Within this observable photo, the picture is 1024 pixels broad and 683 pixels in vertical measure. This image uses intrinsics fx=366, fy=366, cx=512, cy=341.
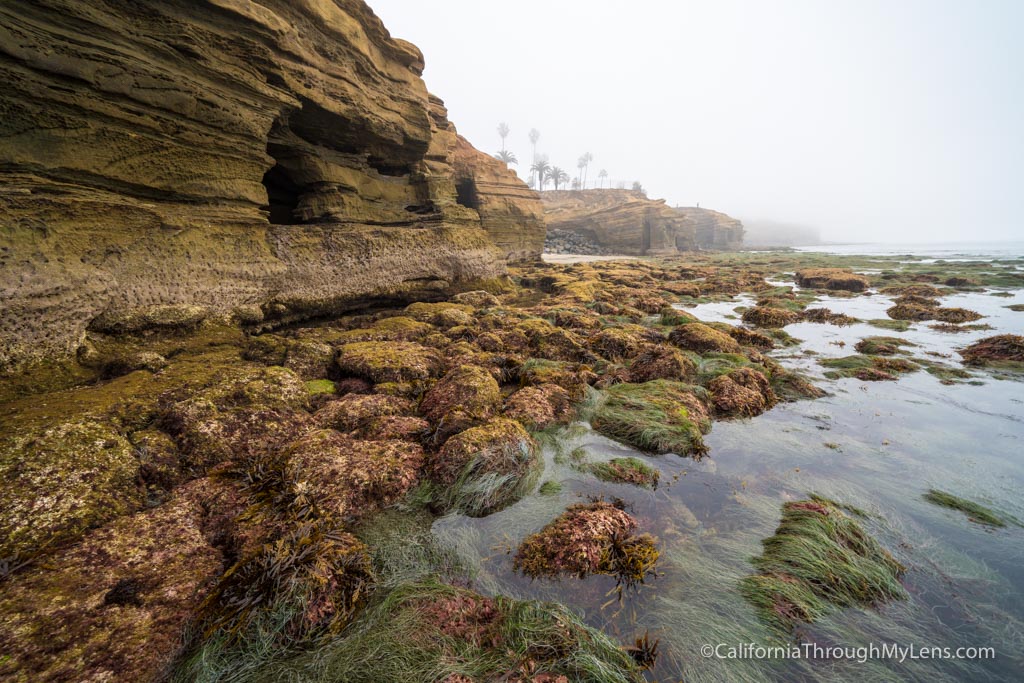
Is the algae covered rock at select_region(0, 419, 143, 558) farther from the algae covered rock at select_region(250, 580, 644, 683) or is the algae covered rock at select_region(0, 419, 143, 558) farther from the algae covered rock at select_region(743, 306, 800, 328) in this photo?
the algae covered rock at select_region(743, 306, 800, 328)

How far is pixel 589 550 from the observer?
314 centimetres

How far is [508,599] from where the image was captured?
9.26 feet

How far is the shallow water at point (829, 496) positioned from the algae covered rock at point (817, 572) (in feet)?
0.30

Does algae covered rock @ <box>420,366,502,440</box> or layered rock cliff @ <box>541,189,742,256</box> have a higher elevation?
layered rock cliff @ <box>541,189,742,256</box>

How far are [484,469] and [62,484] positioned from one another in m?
3.70

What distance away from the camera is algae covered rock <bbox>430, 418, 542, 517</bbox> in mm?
3904

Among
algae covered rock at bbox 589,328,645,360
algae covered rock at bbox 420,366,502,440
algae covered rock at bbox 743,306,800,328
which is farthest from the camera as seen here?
algae covered rock at bbox 743,306,800,328

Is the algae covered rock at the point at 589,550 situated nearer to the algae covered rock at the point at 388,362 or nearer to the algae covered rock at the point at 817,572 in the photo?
the algae covered rock at the point at 817,572

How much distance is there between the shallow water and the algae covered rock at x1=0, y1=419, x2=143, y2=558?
2.90 m

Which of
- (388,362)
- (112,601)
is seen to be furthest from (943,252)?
(112,601)

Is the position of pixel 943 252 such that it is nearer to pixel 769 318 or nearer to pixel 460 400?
pixel 769 318

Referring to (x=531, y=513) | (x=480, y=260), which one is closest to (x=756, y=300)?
(x=480, y=260)

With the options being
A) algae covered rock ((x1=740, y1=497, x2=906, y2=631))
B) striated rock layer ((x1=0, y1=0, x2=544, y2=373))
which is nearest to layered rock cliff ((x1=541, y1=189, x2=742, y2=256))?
striated rock layer ((x1=0, y1=0, x2=544, y2=373))

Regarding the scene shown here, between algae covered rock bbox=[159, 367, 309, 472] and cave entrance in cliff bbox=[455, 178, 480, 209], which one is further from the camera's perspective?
cave entrance in cliff bbox=[455, 178, 480, 209]
